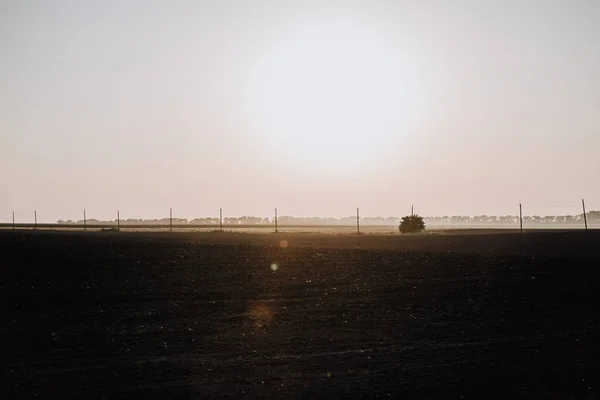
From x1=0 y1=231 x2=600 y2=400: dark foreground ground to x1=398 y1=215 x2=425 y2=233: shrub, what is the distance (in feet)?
117

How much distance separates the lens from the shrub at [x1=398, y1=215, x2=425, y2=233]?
57.9m

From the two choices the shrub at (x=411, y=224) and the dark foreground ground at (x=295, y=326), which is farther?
the shrub at (x=411, y=224)

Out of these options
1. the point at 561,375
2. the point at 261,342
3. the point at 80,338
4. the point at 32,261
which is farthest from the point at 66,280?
the point at 561,375

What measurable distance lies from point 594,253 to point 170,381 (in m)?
19.0

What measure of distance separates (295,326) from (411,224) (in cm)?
4677

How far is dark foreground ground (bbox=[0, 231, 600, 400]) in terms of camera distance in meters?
9.12

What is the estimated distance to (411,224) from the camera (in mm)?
58469

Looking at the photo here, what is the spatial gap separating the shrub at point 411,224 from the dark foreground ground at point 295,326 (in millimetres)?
35598

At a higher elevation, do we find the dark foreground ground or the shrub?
the shrub

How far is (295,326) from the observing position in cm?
1274

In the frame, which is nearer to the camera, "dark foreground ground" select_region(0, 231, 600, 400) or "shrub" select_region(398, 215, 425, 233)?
"dark foreground ground" select_region(0, 231, 600, 400)

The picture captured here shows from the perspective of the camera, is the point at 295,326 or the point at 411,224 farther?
the point at 411,224

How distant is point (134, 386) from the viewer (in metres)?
8.89

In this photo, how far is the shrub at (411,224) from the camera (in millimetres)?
57906
